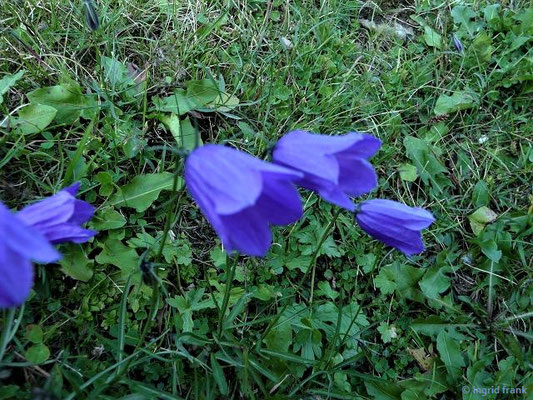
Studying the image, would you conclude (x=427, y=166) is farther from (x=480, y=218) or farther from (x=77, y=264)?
(x=77, y=264)

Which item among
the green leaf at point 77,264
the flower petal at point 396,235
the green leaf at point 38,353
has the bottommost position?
the green leaf at point 38,353

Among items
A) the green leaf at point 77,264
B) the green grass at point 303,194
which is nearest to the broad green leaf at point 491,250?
the green grass at point 303,194

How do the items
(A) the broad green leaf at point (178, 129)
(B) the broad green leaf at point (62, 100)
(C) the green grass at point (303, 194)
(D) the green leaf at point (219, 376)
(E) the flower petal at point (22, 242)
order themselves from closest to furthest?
(E) the flower petal at point (22, 242)
(D) the green leaf at point (219, 376)
(C) the green grass at point (303, 194)
(B) the broad green leaf at point (62, 100)
(A) the broad green leaf at point (178, 129)

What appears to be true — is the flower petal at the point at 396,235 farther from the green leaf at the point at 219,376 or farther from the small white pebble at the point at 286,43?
the small white pebble at the point at 286,43

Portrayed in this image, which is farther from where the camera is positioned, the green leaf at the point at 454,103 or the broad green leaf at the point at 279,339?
the green leaf at the point at 454,103

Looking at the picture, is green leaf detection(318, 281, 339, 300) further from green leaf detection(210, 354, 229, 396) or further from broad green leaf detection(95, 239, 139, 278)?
broad green leaf detection(95, 239, 139, 278)

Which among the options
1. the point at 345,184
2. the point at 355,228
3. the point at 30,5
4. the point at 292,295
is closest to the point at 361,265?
the point at 355,228

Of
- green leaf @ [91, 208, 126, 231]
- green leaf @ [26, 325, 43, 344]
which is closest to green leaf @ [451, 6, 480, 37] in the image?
green leaf @ [91, 208, 126, 231]

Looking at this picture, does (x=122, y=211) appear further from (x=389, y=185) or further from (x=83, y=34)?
(x=389, y=185)
